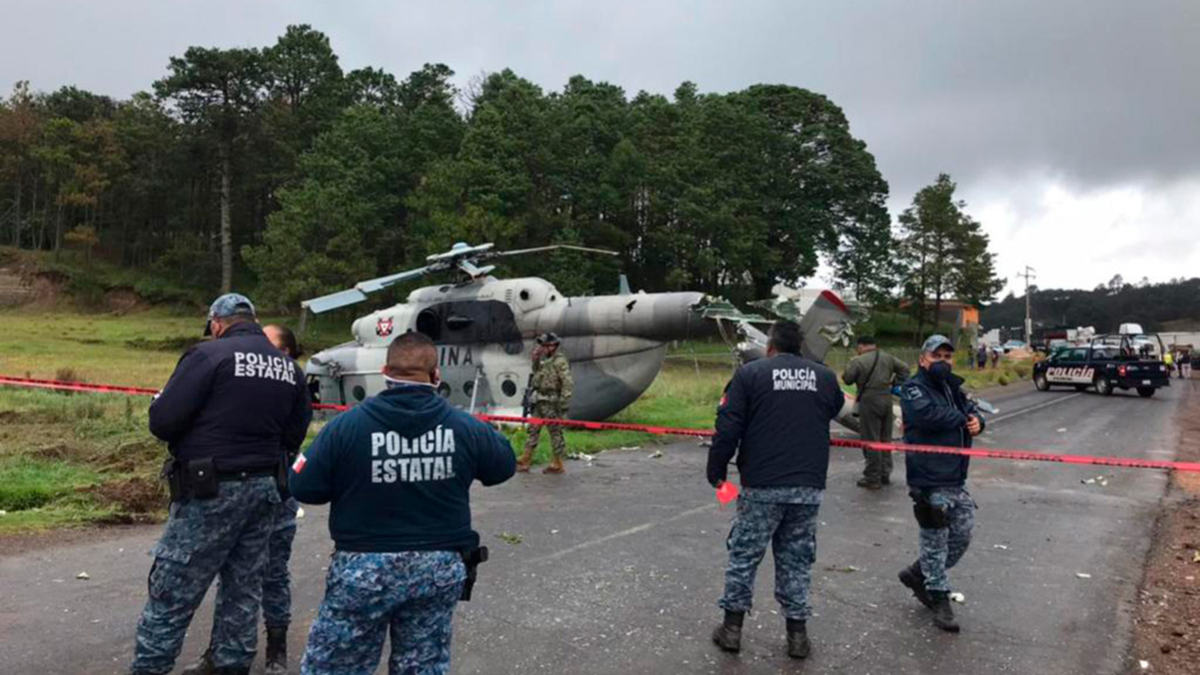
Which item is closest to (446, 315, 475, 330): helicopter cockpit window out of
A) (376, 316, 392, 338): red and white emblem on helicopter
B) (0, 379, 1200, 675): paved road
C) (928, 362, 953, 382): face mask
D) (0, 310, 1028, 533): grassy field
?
(376, 316, 392, 338): red and white emblem on helicopter

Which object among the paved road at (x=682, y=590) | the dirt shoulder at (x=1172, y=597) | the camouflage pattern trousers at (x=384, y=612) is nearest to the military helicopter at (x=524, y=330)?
the paved road at (x=682, y=590)

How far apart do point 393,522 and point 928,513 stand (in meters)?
3.50

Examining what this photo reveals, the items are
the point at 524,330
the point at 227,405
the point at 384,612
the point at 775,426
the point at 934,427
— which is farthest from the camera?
the point at 524,330

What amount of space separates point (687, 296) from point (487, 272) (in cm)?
370

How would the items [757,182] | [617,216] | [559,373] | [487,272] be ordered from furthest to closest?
1. [757,182]
2. [617,216]
3. [487,272]
4. [559,373]

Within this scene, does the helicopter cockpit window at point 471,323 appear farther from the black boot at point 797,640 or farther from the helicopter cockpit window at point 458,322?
the black boot at point 797,640

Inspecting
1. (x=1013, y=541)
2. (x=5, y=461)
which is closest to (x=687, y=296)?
(x=1013, y=541)

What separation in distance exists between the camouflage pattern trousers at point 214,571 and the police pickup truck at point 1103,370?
2890cm

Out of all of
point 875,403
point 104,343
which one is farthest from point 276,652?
point 104,343

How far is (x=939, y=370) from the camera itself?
16.5 ft

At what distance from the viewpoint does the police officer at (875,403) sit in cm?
929

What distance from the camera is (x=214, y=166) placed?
53562 millimetres

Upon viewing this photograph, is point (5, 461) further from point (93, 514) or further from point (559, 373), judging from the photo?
point (559, 373)

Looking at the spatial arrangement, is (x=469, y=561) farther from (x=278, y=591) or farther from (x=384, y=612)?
(x=278, y=591)
